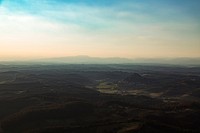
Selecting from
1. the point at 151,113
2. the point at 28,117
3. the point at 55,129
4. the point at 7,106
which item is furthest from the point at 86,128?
the point at 7,106

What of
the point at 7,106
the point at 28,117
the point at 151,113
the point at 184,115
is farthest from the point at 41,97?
the point at 184,115

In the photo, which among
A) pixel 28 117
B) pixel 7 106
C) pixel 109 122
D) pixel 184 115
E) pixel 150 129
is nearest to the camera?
pixel 150 129

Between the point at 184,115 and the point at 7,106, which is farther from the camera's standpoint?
the point at 7,106

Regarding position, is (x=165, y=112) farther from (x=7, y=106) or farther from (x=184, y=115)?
(x=7, y=106)

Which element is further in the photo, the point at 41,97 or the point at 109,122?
the point at 41,97

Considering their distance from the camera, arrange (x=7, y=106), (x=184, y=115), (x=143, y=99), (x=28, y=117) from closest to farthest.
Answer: (x=28, y=117) → (x=184, y=115) → (x=7, y=106) → (x=143, y=99)

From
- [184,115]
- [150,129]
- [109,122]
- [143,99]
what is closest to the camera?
[150,129]

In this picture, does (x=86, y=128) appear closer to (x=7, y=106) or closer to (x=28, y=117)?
(x=28, y=117)

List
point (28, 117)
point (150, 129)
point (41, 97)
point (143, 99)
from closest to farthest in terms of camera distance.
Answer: point (150, 129), point (28, 117), point (41, 97), point (143, 99)

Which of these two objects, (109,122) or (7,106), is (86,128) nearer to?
(109,122)
